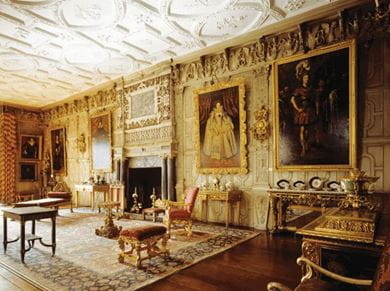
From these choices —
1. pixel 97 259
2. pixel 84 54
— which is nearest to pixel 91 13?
pixel 84 54

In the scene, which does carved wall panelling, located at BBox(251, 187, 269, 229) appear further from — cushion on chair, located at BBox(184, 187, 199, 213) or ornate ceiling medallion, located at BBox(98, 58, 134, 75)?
ornate ceiling medallion, located at BBox(98, 58, 134, 75)

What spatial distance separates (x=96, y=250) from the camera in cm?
459

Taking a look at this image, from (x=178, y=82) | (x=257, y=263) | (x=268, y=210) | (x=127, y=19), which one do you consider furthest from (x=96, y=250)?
(x=178, y=82)

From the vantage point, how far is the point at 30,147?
12539 mm

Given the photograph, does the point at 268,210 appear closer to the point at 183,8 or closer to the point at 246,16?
the point at 246,16

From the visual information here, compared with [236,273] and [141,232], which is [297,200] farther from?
[141,232]

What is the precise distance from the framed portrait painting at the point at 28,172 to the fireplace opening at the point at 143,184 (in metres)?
6.44

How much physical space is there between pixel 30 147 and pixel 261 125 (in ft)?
36.7

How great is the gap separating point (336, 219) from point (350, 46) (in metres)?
3.99

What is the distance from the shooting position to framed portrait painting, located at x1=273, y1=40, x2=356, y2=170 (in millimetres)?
4938

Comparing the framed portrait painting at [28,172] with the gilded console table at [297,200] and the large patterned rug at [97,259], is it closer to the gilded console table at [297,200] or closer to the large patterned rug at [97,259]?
the large patterned rug at [97,259]

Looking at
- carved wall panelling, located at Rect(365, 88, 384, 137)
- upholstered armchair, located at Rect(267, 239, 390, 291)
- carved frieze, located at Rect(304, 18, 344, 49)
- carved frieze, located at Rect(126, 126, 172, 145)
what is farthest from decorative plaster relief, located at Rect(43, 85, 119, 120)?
upholstered armchair, located at Rect(267, 239, 390, 291)

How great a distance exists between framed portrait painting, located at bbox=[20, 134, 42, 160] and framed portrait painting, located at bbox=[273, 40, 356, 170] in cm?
1147

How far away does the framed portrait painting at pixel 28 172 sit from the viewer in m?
12.3
